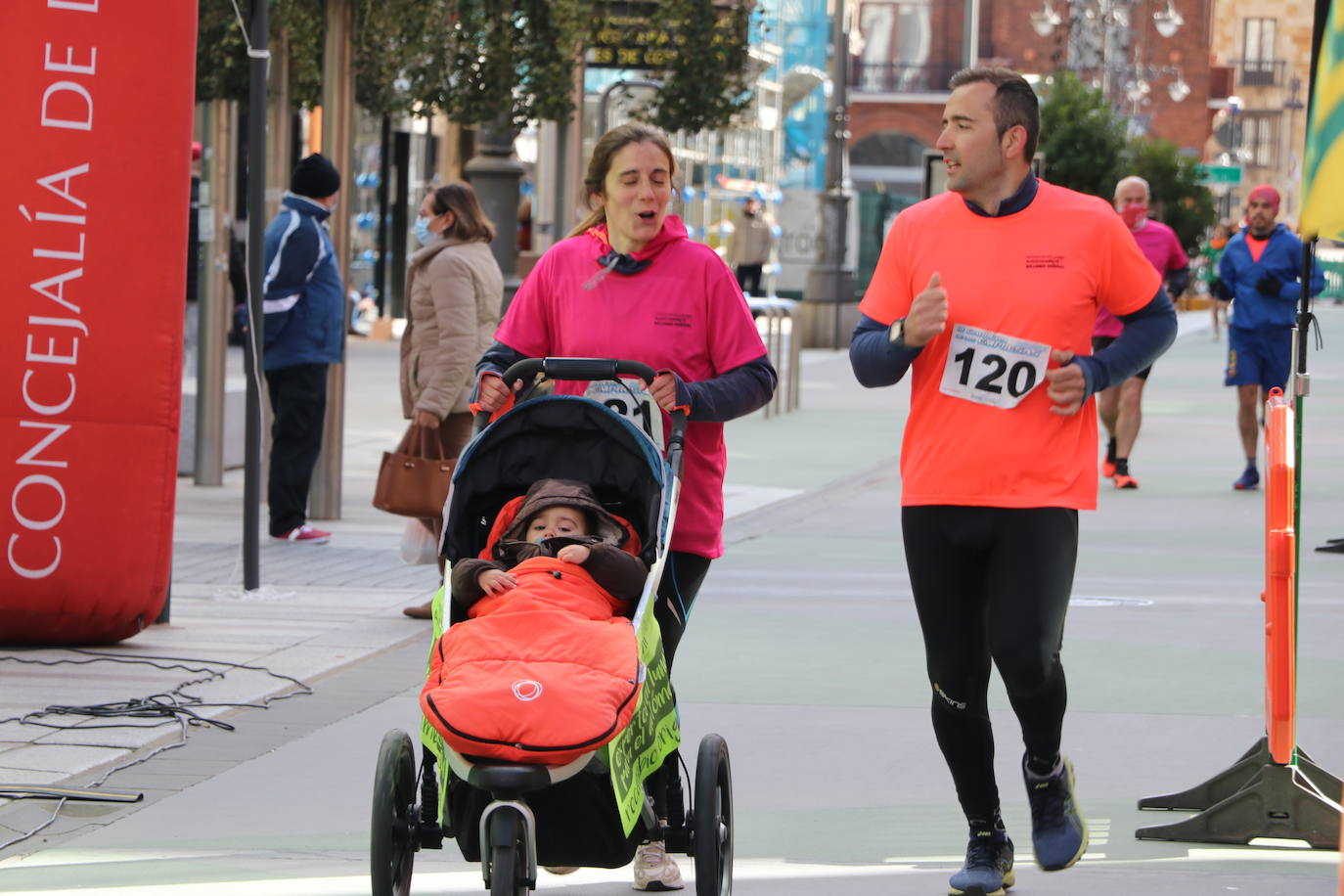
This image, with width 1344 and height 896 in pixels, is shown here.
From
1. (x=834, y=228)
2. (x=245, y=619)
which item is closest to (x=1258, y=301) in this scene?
(x=245, y=619)

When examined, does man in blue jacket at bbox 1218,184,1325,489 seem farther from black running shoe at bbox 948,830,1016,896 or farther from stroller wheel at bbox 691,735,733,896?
stroller wheel at bbox 691,735,733,896

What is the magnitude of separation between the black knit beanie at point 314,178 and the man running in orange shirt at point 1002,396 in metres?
6.63

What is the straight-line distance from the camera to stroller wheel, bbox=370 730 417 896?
4629mm

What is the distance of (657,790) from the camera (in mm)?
4891

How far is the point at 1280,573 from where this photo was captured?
5.52 metres

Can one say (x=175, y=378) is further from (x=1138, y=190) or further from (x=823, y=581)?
(x=1138, y=190)

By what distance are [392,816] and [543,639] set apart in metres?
0.53

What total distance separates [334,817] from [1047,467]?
2.23 metres

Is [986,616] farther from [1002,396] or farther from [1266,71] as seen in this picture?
[1266,71]

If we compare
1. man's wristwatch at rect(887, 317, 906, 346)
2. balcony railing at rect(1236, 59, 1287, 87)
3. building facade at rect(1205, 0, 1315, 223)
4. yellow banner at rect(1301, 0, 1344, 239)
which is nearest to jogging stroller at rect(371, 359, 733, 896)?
man's wristwatch at rect(887, 317, 906, 346)

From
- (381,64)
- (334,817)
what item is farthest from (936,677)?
(381,64)

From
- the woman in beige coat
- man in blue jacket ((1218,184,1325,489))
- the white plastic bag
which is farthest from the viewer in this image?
man in blue jacket ((1218,184,1325,489))

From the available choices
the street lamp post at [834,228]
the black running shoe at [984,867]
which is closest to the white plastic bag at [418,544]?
the black running shoe at [984,867]

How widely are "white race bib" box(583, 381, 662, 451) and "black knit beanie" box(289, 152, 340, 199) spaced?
6260 mm
